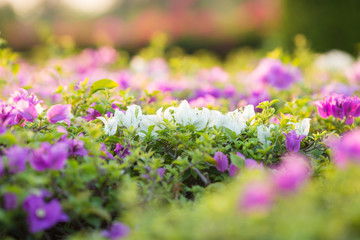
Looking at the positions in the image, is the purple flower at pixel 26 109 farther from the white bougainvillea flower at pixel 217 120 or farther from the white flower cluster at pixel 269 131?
the white flower cluster at pixel 269 131

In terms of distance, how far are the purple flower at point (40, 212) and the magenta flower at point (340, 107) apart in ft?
4.36

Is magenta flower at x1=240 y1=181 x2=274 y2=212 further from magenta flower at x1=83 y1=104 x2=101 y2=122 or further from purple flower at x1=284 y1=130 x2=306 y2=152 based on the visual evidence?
magenta flower at x1=83 y1=104 x2=101 y2=122

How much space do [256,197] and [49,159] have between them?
0.64 metres

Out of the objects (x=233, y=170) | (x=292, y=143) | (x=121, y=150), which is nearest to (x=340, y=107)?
(x=292, y=143)

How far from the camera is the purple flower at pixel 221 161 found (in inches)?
58.6

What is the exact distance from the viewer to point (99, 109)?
1790 mm

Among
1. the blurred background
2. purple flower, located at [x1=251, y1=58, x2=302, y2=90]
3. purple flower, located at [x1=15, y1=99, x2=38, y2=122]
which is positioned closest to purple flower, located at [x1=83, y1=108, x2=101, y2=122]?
purple flower, located at [x1=15, y1=99, x2=38, y2=122]

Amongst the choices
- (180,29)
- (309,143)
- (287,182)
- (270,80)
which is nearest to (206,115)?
(309,143)

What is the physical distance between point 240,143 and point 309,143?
36cm

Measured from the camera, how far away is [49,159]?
115cm

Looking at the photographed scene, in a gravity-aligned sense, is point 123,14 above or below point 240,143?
above

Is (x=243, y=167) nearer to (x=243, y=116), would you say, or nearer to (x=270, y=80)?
(x=243, y=116)

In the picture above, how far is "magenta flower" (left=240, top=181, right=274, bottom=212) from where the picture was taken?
0.83 m

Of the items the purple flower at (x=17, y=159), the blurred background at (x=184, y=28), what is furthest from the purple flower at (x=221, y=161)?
the blurred background at (x=184, y=28)
